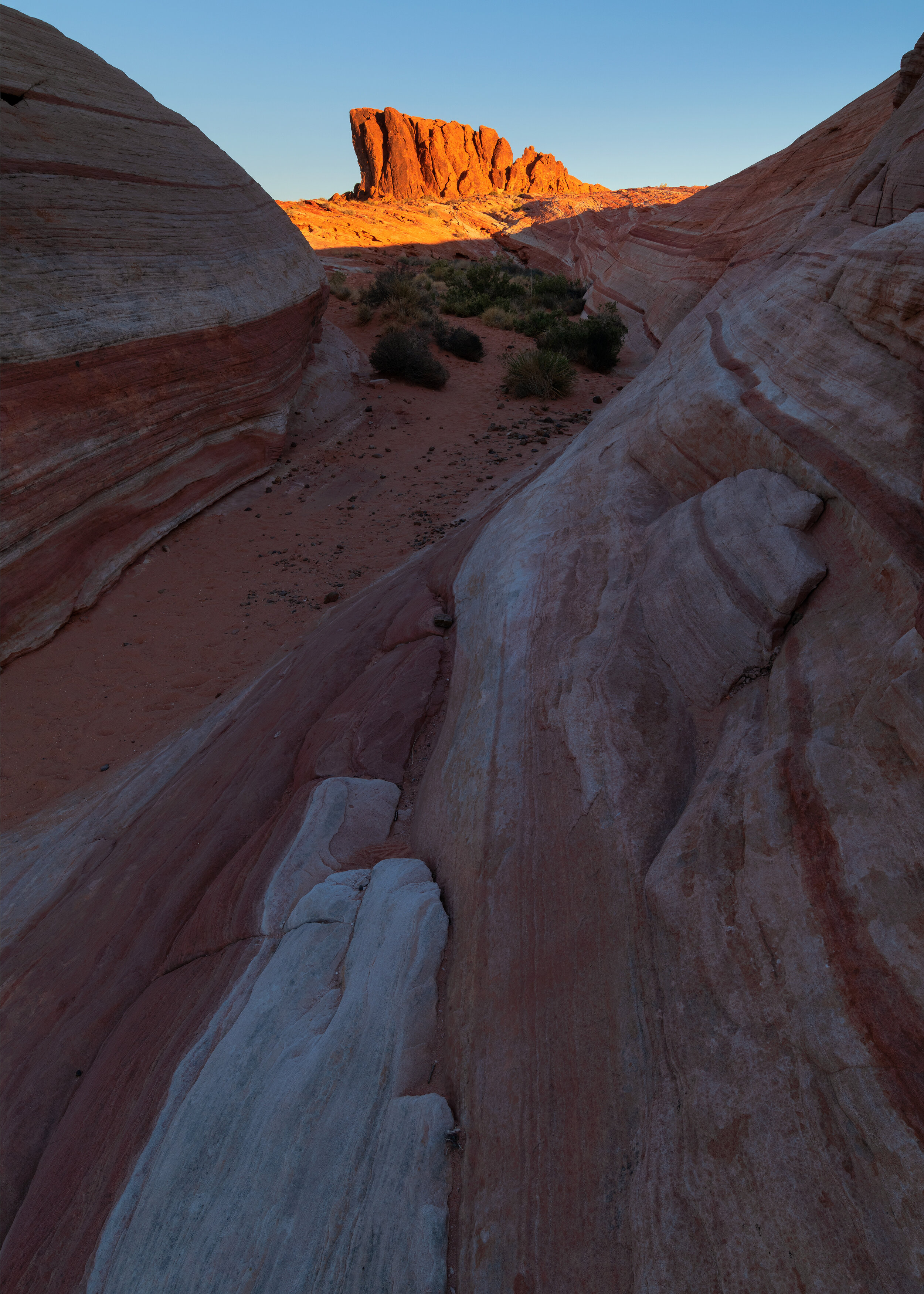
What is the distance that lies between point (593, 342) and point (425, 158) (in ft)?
198

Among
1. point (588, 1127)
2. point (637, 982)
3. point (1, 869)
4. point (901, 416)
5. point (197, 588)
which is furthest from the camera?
point (197, 588)

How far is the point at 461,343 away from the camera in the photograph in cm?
1402

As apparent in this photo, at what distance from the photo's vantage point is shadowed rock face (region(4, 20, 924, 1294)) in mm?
1616

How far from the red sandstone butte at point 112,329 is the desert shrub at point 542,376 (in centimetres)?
440

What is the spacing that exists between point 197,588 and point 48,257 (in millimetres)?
3570

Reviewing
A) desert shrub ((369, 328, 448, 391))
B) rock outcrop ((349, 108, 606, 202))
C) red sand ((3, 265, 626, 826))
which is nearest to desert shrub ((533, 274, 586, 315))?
desert shrub ((369, 328, 448, 391))

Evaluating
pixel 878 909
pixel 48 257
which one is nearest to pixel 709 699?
pixel 878 909

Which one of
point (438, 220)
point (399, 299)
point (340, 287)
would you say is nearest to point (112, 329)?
point (399, 299)

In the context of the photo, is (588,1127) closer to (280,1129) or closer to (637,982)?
(637,982)

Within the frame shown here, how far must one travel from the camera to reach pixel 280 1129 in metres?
2.03

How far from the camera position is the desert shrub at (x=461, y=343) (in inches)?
552

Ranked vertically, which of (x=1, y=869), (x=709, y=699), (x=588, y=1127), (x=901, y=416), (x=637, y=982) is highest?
(x=901, y=416)

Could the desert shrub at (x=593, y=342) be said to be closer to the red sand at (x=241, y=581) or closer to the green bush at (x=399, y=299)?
the red sand at (x=241, y=581)

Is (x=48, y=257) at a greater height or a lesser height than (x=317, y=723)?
greater
